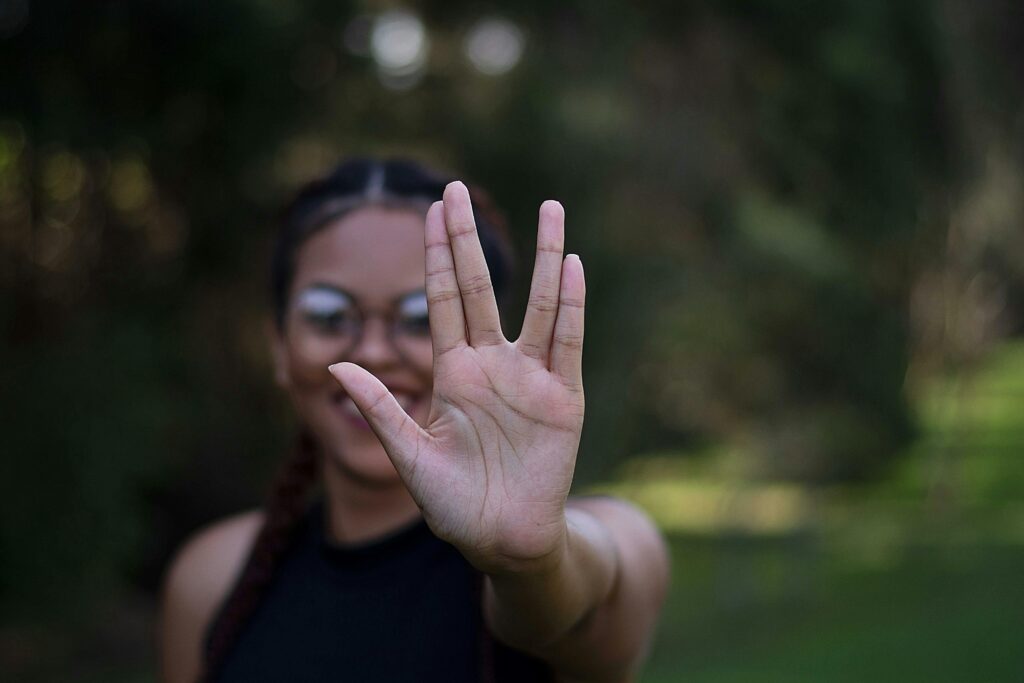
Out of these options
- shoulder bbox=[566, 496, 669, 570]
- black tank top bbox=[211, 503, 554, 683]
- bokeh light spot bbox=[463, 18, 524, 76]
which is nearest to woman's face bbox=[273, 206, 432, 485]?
black tank top bbox=[211, 503, 554, 683]

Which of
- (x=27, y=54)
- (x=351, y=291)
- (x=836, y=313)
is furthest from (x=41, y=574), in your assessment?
(x=836, y=313)

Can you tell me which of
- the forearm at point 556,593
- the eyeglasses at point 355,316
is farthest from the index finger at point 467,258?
the eyeglasses at point 355,316

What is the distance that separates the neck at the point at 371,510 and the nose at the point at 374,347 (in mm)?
184

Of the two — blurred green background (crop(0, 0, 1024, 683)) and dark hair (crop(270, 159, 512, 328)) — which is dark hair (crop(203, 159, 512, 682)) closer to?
dark hair (crop(270, 159, 512, 328))

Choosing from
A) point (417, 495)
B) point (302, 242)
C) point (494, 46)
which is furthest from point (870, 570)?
point (417, 495)

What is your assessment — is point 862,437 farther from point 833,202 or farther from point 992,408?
point 992,408

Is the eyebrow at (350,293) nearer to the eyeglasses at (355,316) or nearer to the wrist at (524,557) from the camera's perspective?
the eyeglasses at (355,316)

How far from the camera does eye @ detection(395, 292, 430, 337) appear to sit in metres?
1.70

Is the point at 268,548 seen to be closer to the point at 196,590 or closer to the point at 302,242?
the point at 196,590

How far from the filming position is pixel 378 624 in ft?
5.25

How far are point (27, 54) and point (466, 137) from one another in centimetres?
223

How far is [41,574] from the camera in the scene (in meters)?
5.13

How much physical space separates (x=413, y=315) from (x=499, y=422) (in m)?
0.44

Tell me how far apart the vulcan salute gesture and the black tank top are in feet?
0.60
